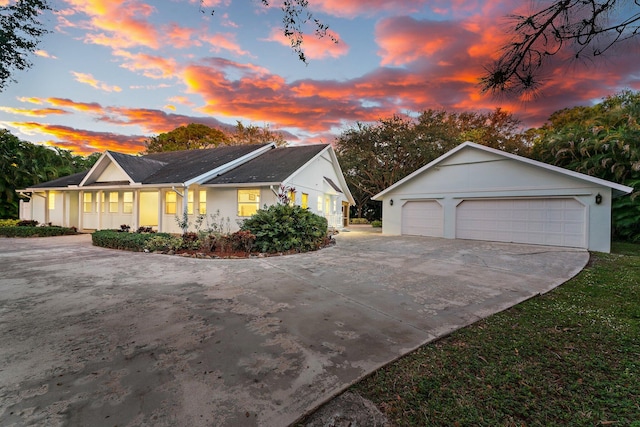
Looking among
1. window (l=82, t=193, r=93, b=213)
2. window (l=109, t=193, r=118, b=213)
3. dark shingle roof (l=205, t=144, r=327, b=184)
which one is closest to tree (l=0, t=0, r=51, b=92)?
dark shingle roof (l=205, t=144, r=327, b=184)

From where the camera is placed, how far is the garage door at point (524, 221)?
10.6m

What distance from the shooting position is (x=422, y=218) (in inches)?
576

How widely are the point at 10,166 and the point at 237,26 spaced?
2250cm

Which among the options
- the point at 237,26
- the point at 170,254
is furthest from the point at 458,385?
the point at 170,254

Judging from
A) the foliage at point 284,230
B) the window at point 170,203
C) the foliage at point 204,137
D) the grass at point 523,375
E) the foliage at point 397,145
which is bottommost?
the grass at point 523,375

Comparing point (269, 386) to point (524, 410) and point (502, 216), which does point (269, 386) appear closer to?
point (524, 410)

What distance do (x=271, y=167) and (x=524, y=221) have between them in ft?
38.7

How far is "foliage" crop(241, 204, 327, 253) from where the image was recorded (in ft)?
30.4

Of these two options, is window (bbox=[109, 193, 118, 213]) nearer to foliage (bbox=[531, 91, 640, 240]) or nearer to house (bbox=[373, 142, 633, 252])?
house (bbox=[373, 142, 633, 252])

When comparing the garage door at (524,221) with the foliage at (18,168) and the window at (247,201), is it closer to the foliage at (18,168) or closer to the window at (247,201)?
the window at (247,201)

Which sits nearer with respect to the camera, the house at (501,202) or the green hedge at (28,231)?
the house at (501,202)

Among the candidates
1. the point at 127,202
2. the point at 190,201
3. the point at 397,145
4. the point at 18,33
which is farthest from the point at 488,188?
the point at 127,202

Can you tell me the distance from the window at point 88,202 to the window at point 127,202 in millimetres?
2478

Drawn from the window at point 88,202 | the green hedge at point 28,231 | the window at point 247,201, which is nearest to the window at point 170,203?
the window at point 247,201
